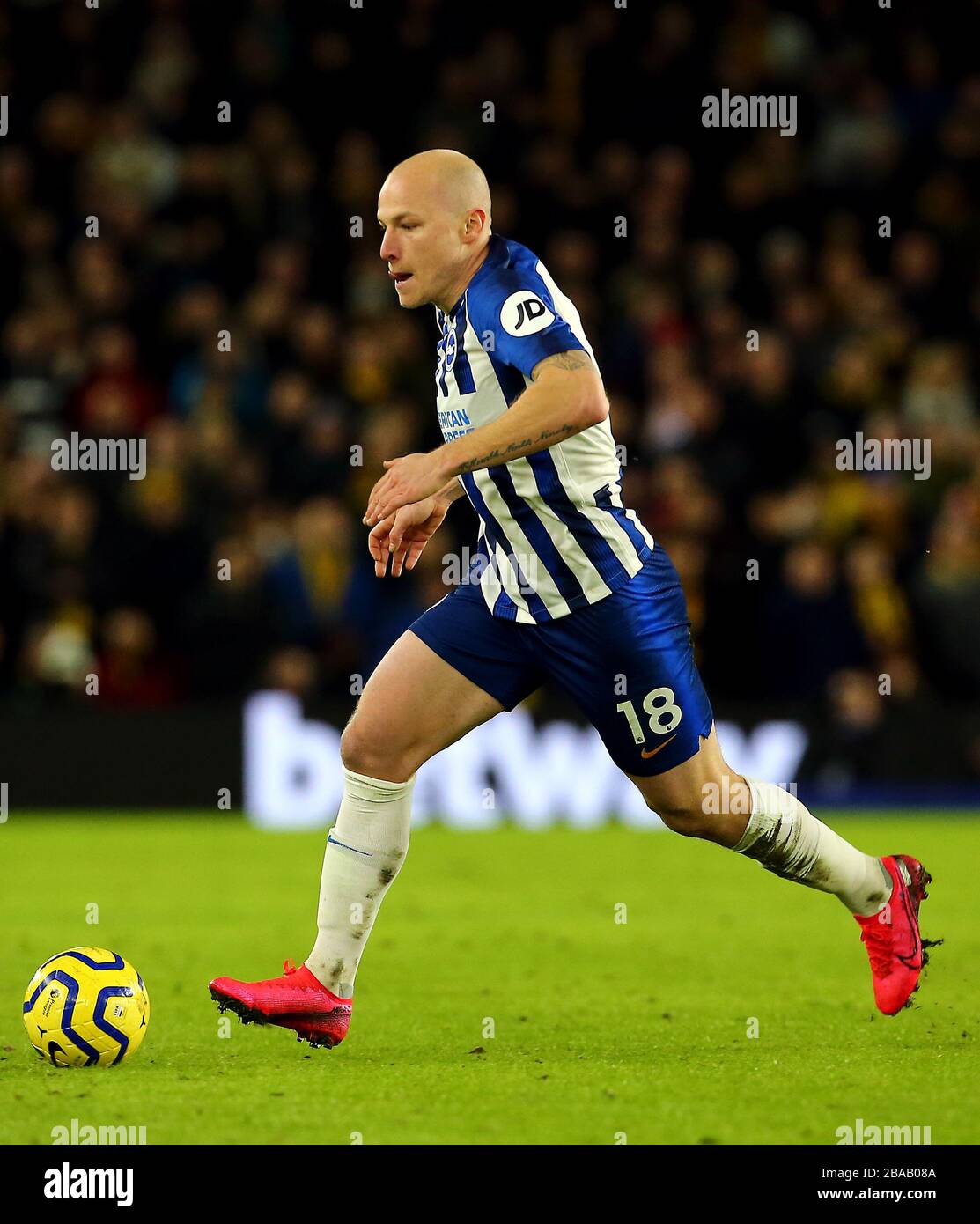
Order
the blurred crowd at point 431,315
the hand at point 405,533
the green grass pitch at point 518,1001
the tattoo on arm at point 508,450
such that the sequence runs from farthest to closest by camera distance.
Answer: the blurred crowd at point 431,315, the hand at point 405,533, the tattoo on arm at point 508,450, the green grass pitch at point 518,1001

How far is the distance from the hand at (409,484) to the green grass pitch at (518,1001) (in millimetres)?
1533

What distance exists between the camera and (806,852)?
6.05 metres

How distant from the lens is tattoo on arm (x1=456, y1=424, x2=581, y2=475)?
209 inches

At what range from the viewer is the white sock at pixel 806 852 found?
5.96m

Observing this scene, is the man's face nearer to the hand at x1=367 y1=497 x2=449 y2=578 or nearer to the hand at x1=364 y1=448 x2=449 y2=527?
the hand at x1=367 y1=497 x2=449 y2=578

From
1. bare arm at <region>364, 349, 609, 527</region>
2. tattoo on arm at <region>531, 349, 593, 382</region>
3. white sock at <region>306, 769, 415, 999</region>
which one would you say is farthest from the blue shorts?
tattoo on arm at <region>531, 349, 593, 382</region>

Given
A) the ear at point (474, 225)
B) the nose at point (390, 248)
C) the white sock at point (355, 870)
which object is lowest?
the white sock at point (355, 870)

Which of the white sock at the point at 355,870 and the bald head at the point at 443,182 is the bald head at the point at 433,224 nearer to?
the bald head at the point at 443,182

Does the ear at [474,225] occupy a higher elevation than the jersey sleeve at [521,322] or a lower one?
higher

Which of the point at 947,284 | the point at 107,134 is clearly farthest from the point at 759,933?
the point at 107,134

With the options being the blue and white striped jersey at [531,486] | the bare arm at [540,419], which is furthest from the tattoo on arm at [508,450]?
the blue and white striped jersey at [531,486]

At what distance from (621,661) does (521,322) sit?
3.33 ft

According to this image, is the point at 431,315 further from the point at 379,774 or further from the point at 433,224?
the point at 379,774

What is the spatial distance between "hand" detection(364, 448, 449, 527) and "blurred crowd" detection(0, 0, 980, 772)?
760 centimetres
